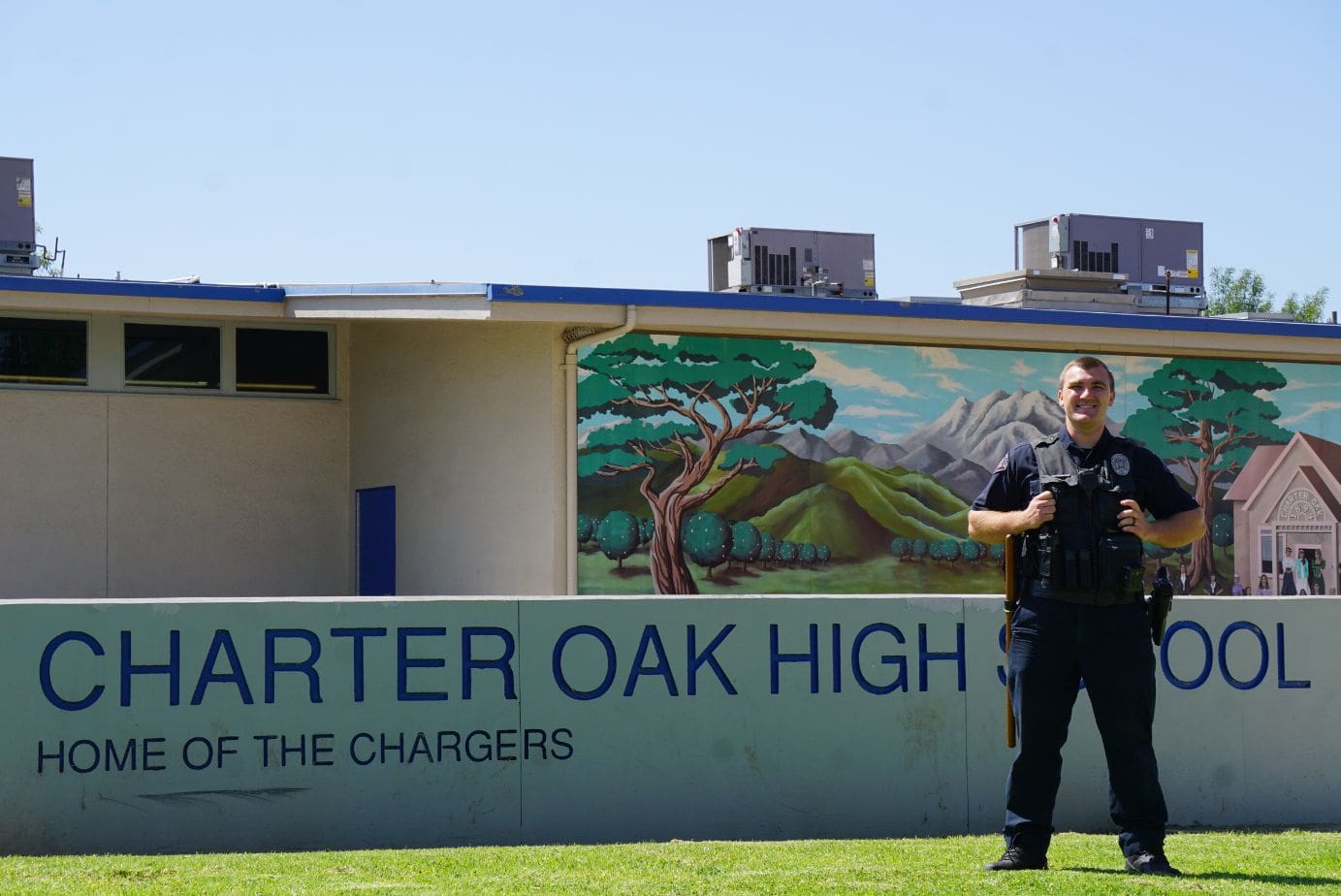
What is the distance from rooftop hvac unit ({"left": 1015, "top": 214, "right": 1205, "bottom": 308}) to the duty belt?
14237 millimetres

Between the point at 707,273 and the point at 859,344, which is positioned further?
the point at 707,273

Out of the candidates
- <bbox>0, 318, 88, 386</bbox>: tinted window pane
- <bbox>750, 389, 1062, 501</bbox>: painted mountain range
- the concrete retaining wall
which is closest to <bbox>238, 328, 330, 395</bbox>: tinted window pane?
<bbox>0, 318, 88, 386</bbox>: tinted window pane

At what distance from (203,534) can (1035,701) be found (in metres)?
11.9

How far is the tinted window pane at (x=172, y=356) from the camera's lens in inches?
657

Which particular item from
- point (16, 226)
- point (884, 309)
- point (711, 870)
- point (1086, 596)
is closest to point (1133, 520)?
point (1086, 596)

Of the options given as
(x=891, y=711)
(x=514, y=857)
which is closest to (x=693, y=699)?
(x=891, y=711)

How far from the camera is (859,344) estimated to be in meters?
16.5

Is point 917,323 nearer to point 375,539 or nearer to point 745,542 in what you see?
point 745,542

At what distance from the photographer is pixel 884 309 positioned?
52.7 feet

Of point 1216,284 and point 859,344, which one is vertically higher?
point 1216,284

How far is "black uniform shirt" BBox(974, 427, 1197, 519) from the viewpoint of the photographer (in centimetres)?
684

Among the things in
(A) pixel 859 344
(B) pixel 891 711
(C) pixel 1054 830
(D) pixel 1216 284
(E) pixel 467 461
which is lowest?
(C) pixel 1054 830

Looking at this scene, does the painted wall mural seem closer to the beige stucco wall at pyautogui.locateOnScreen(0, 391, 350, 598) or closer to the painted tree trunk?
the painted tree trunk

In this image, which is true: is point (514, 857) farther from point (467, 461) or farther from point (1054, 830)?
point (467, 461)
